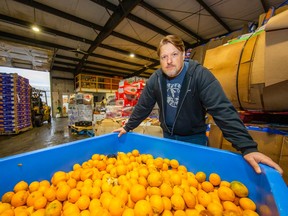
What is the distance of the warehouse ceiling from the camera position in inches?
203

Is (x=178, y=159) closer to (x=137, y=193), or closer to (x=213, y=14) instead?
(x=137, y=193)

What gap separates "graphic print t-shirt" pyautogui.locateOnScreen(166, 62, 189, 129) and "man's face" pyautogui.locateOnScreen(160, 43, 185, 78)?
9cm

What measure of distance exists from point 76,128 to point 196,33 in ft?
25.7

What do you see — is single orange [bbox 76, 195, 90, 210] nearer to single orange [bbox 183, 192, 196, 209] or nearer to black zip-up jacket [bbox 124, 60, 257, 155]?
single orange [bbox 183, 192, 196, 209]

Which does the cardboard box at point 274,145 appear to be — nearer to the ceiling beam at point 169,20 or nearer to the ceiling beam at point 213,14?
the ceiling beam at point 213,14

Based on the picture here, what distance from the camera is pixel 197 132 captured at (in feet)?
4.85

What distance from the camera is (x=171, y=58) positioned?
1.34m

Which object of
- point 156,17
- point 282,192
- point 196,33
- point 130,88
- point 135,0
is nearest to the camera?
point 282,192

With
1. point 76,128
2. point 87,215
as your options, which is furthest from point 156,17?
point 87,215

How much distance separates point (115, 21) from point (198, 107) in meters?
5.78

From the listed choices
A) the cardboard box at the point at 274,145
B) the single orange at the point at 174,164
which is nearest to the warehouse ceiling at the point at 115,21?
the cardboard box at the point at 274,145

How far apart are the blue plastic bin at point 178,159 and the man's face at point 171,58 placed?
0.68m

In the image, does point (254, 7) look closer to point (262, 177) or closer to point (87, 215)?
point (262, 177)

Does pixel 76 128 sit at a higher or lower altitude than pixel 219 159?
lower
